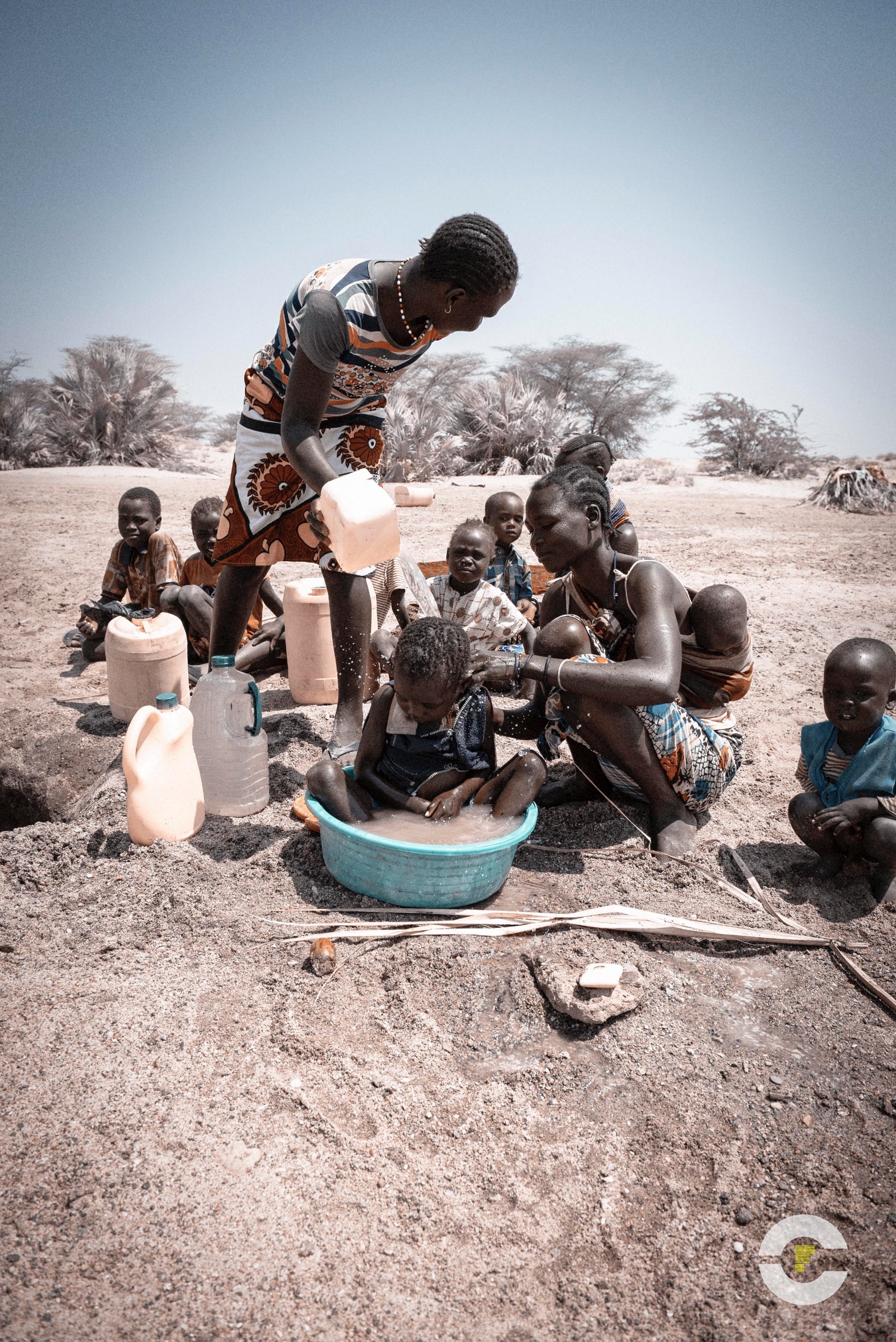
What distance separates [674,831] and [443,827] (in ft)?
2.62

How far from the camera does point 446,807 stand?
239 centimetres

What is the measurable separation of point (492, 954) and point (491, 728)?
0.73 metres

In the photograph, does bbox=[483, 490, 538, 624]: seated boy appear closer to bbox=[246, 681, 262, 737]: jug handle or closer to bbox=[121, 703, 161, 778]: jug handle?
bbox=[246, 681, 262, 737]: jug handle

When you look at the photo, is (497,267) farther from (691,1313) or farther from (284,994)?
(691,1313)

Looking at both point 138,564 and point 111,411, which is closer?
point 138,564

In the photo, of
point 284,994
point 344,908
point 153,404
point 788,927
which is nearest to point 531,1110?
point 284,994

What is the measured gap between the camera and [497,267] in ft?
7.60

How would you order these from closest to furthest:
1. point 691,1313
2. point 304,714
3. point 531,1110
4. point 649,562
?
1. point 691,1313
2. point 531,1110
3. point 649,562
4. point 304,714

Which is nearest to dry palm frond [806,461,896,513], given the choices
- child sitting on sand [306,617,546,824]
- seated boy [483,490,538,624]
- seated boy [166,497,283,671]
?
seated boy [483,490,538,624]

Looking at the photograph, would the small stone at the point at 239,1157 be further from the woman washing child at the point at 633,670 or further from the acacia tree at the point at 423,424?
the acacia tree at the point at 423,424

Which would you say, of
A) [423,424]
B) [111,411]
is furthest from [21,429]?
[423,424]

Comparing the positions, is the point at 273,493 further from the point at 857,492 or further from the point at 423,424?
the point at 423,424

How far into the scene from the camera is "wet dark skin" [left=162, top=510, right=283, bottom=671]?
168 inches

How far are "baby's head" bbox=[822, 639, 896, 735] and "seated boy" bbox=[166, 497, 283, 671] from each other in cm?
284
